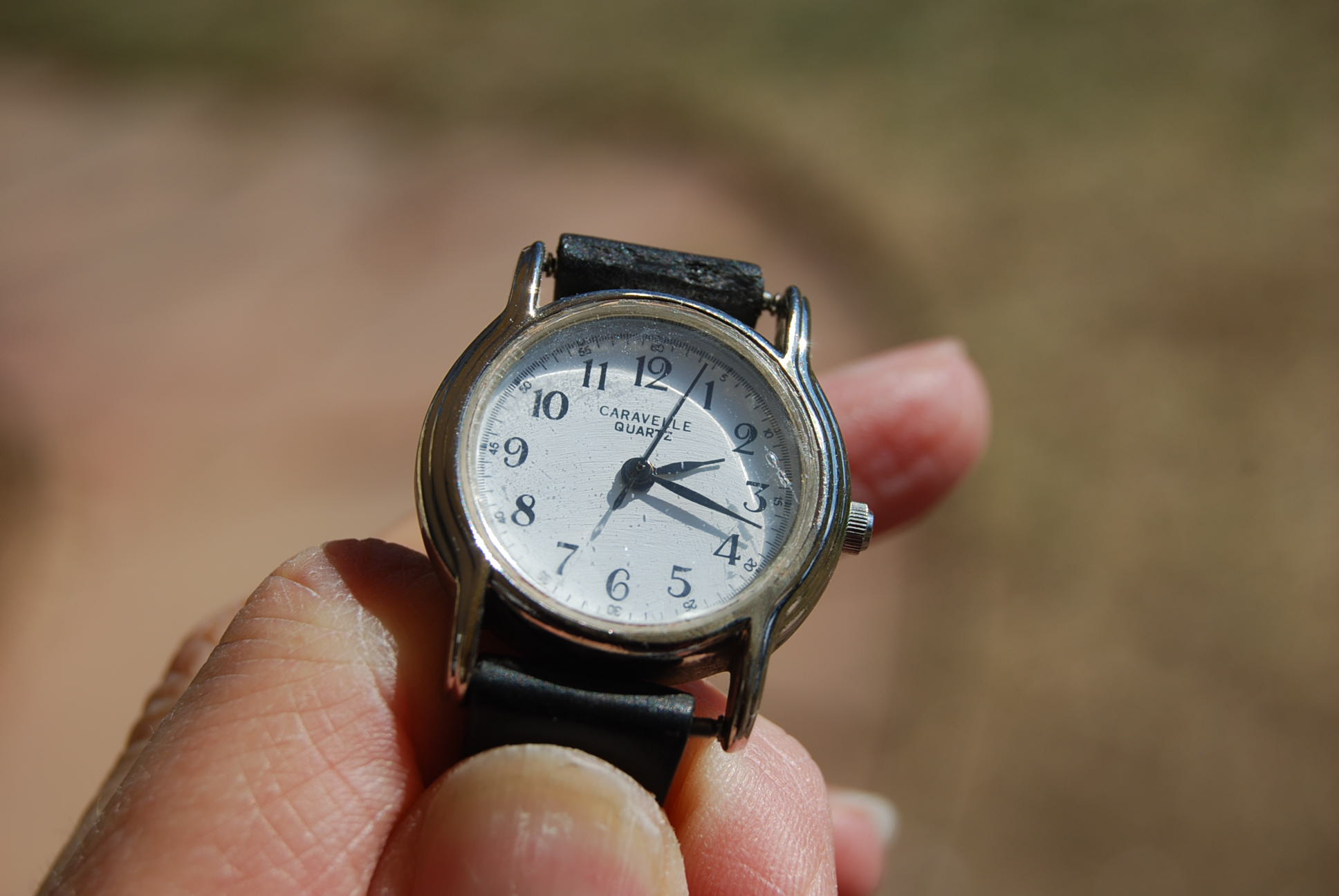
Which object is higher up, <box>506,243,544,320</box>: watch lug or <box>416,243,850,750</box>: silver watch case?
<box>506,243,544,320</box>: watch lug

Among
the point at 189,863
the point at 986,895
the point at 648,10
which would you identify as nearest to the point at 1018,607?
the point at 986,895

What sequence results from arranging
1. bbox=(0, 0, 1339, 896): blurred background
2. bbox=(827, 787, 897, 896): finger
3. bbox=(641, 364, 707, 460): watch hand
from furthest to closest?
bbox=(0, 0, 1339, 896): blurred background
bbox=(827, 787, 897, 896): finger
bbox=(641, 364, 707, 460): watch hand

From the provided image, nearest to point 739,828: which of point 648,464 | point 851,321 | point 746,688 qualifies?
point 746,688

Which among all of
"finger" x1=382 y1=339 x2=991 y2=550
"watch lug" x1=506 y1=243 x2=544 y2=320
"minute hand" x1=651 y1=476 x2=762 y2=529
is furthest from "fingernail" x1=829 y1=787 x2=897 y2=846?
"watch lug" x1=506 y1=243 x2=544 y2=320

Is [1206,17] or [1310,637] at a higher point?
[1206,17]

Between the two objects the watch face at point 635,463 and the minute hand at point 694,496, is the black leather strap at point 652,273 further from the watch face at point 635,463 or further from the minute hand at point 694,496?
the minute hand at point 694,496

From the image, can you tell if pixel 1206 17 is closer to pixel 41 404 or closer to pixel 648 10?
pixel 648 10

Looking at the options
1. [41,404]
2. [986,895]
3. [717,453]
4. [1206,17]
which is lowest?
[986,895]

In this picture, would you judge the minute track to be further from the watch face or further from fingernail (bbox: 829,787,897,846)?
fingernail (bbox: 829,787,897,846)
